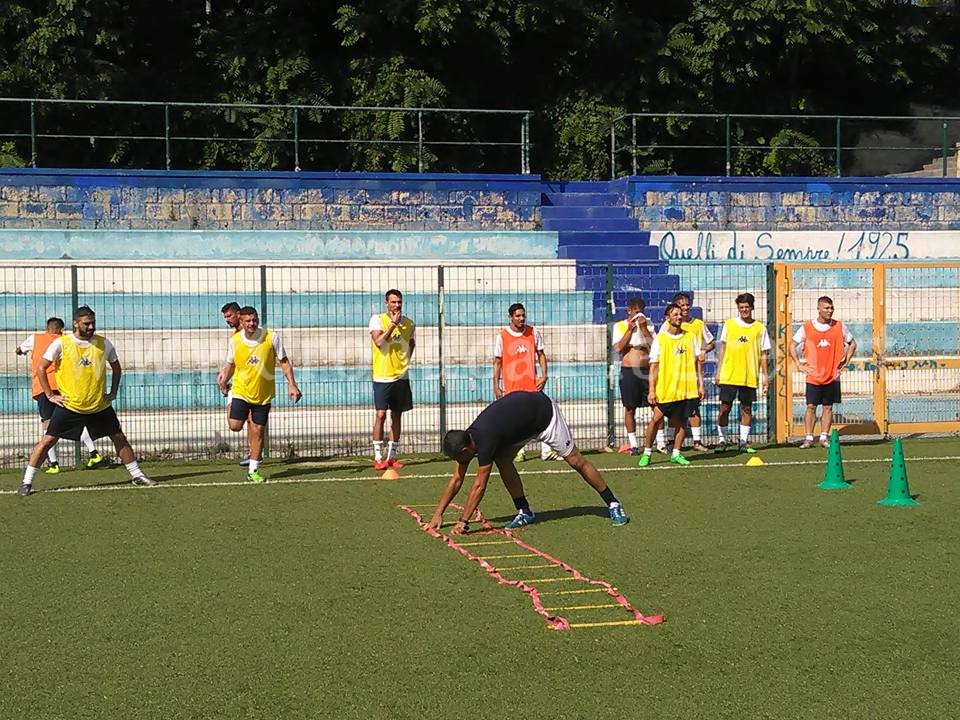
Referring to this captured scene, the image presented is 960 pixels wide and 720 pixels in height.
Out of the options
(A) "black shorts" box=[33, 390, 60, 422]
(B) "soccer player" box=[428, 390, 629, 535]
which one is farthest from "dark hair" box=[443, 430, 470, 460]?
(A) "black shorts" box=[33, 390, 60, 422]

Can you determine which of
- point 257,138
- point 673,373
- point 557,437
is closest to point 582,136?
point 257,138

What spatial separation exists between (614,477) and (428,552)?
4.75 metres

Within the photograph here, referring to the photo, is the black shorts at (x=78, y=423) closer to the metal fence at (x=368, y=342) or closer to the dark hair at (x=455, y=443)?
the metal fence at (x=368, y=342)

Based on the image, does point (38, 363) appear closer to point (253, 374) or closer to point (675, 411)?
point (253, 374)

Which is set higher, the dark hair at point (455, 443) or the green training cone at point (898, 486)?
the dark hair at point (455, 443)

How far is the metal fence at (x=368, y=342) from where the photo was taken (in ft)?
57.7

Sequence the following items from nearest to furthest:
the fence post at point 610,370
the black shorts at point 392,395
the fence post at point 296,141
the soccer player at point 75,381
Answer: the soccer player at point 75,381 < the black shorts at point 392,395 < the fence post at point 610,370 < the fence post at point 296,141

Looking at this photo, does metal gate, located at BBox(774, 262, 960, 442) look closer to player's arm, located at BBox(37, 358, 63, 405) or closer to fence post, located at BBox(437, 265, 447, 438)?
fence post, located at BBox(437, 265, 447, 438)

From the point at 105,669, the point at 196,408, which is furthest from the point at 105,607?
the point at 196,408

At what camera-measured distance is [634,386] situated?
16.9 meters

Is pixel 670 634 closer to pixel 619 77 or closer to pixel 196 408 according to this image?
pixel 196 408

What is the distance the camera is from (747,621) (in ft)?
26.2

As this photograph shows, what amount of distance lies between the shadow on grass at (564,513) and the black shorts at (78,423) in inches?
184

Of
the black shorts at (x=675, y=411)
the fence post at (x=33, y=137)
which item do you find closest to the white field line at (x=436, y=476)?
the black shorts at (x=675, y=411)
